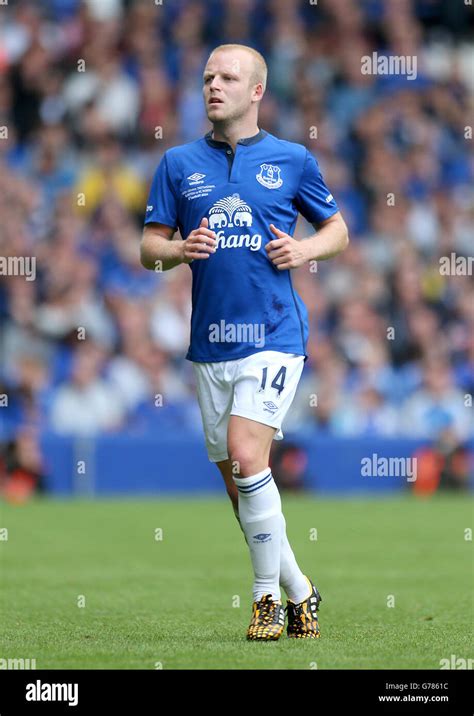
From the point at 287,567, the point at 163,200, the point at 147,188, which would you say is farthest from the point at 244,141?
the point at 147,188

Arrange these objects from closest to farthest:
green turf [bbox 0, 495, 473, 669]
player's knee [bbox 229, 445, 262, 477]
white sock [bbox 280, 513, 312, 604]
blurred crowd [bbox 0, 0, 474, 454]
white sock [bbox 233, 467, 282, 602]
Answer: green turf [bbox 0, 495, 473, 669] → player's knee [bbox 229, 445, 262, 477] → white sock [bbox 233, 467, 282, 602] → white sock [bbox 280, 513, 312, 604] → blurred crowd [bbox 0, 0, 474, 454]

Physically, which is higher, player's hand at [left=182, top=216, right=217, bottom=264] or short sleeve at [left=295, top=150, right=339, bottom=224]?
short sleeve at [left=295, top=150, right=339, bottom=224]

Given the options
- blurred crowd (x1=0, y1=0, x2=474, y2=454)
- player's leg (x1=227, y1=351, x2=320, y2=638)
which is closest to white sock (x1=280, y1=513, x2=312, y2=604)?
player's leg (x1=227, y1=351, x2=320, y2=638)

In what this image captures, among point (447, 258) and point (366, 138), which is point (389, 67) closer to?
point (366, 138)

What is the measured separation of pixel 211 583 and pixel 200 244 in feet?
12.1

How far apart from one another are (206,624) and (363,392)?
11.2m

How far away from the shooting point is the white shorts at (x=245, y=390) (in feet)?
22.5

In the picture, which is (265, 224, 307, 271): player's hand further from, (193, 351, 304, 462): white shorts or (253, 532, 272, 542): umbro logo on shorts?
(253, 532, 272, 542): umbro logo on shorts

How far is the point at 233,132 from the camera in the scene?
7.16m

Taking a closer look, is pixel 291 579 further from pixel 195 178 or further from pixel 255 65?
pixel 255 65

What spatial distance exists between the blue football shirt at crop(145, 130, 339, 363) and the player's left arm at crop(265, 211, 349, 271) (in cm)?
6

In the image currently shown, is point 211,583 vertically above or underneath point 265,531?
underneath

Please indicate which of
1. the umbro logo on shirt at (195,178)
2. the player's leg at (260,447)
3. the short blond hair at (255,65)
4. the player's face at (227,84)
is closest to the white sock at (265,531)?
the player's leg at (260,447)

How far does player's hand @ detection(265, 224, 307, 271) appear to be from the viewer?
22.5ft
